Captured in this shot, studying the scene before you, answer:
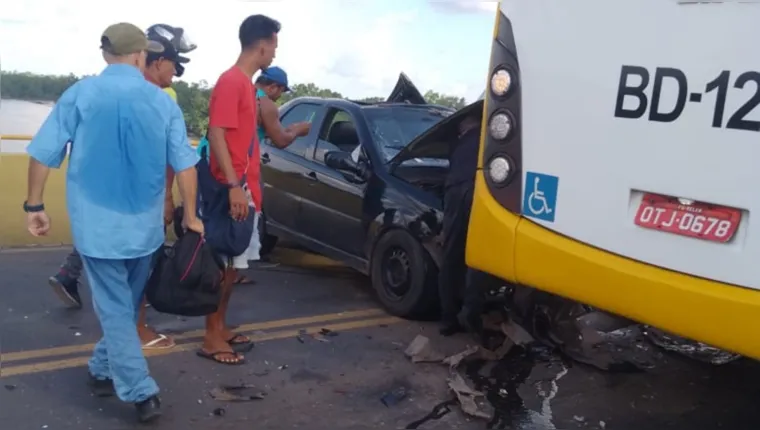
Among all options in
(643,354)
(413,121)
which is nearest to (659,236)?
(643,354)

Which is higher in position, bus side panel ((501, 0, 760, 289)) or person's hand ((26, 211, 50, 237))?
bus side panel ((501, 0, 760, 289))

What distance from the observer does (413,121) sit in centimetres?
683

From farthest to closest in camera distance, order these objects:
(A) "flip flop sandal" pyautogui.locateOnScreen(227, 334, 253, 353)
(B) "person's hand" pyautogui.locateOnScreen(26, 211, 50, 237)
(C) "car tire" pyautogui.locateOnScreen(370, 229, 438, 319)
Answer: (C) "car tire" pyautogui.locateOnScreen(370, 229, 438, 319)
(A) "flip flop sandal" pyautogui.locateOnScreen(227, 334, 253, 353)
(B) "person's hand" pyautogui.locateOnScreen(26, 211, 50, 237)

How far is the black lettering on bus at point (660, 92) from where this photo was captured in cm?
308

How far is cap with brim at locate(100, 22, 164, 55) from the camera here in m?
3.68

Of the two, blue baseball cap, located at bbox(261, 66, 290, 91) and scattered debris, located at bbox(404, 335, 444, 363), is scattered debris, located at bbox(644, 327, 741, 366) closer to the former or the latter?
scattered debris, located at bbox(404, 335, 444, 363)

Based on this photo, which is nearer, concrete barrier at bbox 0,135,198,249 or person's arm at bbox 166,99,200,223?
person's arm at bbox 166,99,200,223

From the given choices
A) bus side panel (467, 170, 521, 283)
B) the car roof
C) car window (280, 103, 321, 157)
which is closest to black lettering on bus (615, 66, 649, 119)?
bus side panel (467, 170, 521, 283)

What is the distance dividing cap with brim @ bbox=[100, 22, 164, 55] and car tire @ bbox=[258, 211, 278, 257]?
12.9 ft

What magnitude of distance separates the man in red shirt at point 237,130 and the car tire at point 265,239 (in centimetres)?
280

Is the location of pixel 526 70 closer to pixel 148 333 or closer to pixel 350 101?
pixel 148 333

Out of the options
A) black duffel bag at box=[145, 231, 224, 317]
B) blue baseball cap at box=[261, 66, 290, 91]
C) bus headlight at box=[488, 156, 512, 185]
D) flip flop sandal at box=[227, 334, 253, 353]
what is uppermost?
blue baseball cap at box=[261, 66, 290, 91]

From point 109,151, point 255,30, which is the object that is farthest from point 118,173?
point 255,30

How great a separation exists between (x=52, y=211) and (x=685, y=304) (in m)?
8.54
